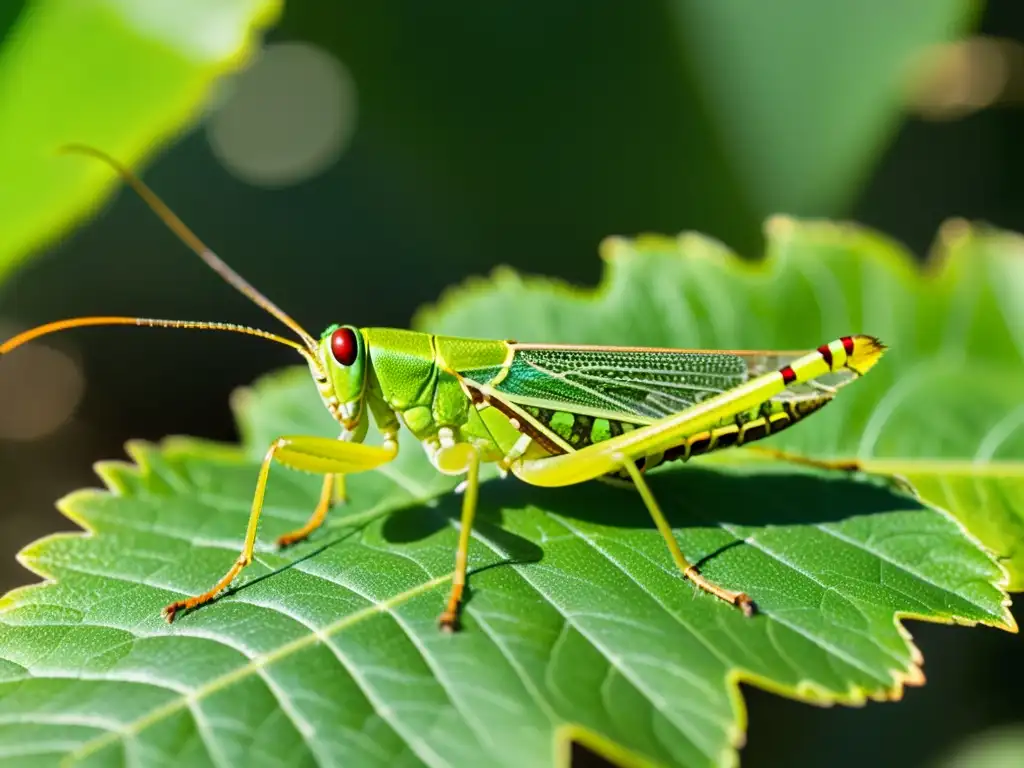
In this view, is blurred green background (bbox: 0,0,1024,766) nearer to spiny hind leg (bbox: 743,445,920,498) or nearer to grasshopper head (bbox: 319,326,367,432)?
spiny hind leg (bbox: 743,445,920,498)

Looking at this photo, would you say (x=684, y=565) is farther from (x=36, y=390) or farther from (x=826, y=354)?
(x=36, y=390)

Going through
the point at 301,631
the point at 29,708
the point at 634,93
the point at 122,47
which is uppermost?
the point at 122,47

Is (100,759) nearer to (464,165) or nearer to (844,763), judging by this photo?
(844,763)

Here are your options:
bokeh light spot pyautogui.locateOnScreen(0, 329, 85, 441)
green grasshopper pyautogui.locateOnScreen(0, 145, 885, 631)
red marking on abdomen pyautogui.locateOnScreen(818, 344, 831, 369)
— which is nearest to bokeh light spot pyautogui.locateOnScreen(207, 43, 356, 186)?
bokeh light spot pyautogui.locateOnScreen(0, 329, 85, 441)

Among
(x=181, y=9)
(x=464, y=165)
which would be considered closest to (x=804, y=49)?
(x=464, y=165)

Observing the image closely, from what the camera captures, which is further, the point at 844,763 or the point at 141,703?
the point at 844,763

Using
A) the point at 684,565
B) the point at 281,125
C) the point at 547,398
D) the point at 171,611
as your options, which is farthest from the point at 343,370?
the point at 281,125
